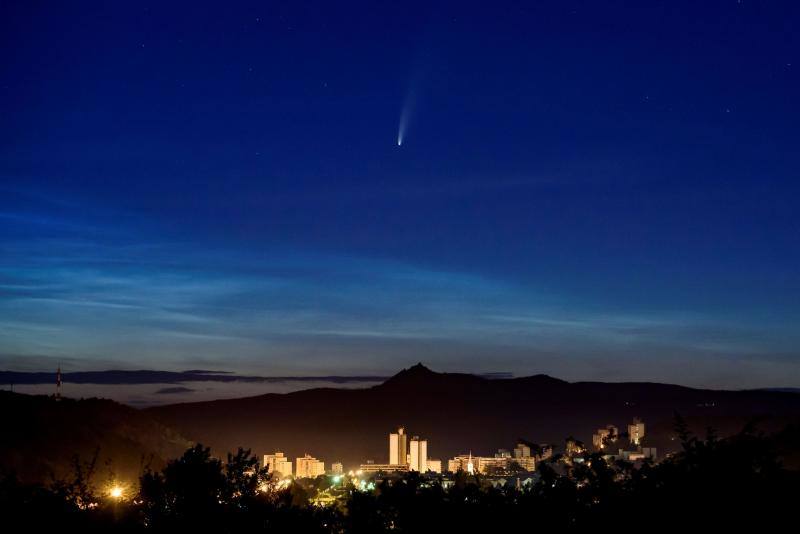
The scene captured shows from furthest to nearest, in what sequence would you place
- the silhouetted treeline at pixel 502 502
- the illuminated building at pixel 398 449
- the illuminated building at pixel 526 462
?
the illuminated building at pixel 398 449, the illuminated building at pixel 526 462, the silhouetted treeline at pixel 502 502

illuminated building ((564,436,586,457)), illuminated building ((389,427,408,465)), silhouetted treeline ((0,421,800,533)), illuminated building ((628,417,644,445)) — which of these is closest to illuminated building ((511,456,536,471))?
illuminated building ((628,417,644,445))

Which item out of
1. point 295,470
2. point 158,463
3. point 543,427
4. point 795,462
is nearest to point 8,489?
point 795,462

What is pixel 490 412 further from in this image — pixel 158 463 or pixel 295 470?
pixel 158 463

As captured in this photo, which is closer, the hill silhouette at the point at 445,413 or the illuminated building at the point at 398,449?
the illuminated building at the point at 398,449

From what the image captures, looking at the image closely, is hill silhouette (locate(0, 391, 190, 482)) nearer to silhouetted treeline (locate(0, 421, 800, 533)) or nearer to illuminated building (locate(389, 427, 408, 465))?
silhouetted treeline (locate(0, 421, 800, 533))

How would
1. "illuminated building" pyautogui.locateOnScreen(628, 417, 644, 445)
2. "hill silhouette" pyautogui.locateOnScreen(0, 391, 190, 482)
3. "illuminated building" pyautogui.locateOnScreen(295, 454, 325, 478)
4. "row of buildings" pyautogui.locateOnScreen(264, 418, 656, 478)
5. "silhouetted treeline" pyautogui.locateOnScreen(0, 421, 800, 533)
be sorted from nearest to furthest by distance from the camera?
"silhouetted treeline" pyautogui.locateOnScreen(0, 421, 800, 533) → "hill silhouette" pyautogui.locateOnScreen(0, 391, 190, 482) → "row of buildings" pyautogui.locateOnScreen(264, 418, 656, 478) → "illuminated building" pyautogui.locateOnScreen(295, 454, 325, 478) → "illuminated building" pyautogui.locateOnScreen(628, 417, 644, 445)

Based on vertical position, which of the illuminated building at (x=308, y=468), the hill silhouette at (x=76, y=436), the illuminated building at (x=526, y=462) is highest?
the hill silhouette at (x=76, y=436)

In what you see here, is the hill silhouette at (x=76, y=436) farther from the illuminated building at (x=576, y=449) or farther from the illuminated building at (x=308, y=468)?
the illuminated building at (x=576, y=449)

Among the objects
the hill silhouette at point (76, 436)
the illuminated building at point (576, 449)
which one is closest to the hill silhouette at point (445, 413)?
the hill silhouette at point (76, 436)

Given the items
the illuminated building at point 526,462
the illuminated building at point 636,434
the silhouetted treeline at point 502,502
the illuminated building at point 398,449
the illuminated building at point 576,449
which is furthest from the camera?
the illuminated building at point 398,449
